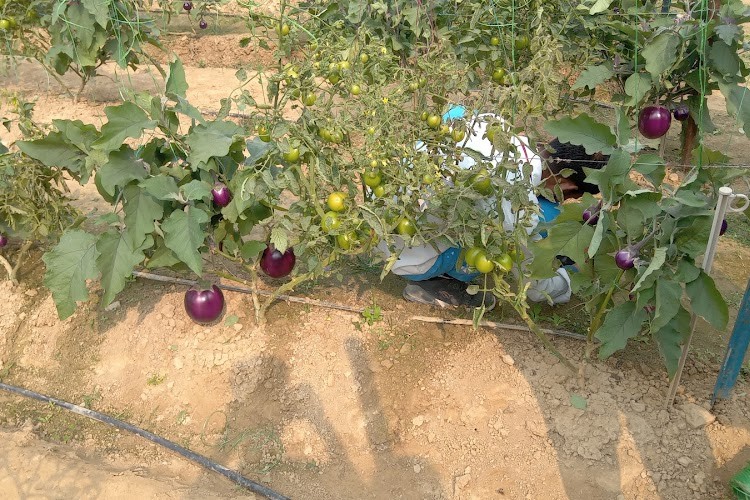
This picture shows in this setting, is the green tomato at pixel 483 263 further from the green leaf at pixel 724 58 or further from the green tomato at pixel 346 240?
the green leaf at pixel 724 58

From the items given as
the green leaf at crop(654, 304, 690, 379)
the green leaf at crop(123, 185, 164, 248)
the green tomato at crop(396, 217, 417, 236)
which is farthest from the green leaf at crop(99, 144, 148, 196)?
the green leaf at crop(654, 304, 690, 379)

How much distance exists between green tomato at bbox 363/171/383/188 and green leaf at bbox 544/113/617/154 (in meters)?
0.54

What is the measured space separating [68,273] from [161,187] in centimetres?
46

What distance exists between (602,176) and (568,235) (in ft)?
0.67

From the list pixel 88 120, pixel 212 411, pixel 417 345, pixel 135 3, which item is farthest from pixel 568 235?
pixel 88 120

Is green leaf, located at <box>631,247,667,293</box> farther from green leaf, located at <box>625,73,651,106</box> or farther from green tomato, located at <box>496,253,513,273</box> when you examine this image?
green leaf, located at <box>625,73,651,106</box>

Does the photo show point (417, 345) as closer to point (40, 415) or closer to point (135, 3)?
point (40, 415)

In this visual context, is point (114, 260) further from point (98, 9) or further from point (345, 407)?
point (98, 9)

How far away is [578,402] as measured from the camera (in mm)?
2400

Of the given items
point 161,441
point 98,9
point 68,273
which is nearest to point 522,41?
point 68,273

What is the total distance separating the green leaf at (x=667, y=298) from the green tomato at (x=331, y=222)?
0.98 m

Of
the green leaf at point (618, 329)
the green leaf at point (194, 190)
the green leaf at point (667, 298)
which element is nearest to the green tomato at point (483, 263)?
the green leaf at point (618, 329)

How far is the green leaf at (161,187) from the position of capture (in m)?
2.24

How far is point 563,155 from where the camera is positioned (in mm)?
2672
